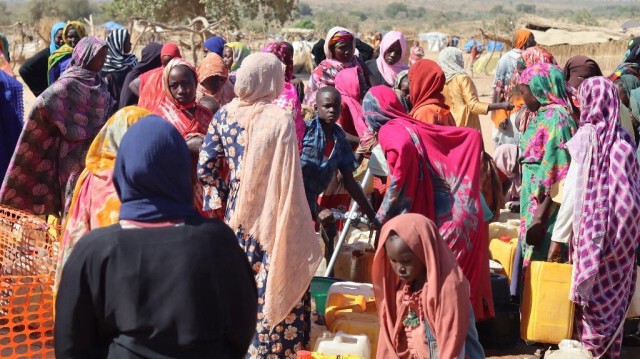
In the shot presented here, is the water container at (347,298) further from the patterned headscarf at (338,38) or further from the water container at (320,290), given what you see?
the patterned headscarf at (338,38)

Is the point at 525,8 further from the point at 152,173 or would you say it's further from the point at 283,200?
the point at 152,173

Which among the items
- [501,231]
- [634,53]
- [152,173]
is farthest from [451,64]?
[152,173]

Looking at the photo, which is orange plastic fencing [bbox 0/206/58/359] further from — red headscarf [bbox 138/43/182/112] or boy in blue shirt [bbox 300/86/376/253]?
boy in blue shirt [bbox 300/86/376/253]

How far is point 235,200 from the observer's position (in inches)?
185

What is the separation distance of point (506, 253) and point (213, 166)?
2591 mm

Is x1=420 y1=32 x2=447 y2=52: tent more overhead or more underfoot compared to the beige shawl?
more overhead

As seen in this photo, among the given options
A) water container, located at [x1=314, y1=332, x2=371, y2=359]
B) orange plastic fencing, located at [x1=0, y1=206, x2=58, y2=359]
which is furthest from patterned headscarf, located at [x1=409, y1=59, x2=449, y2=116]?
orange plastic fencing, located at [x1=0, y1=206, x2=58, y2=359]

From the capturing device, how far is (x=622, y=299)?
5.46 meters

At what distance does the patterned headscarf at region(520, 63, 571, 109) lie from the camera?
5727 mm

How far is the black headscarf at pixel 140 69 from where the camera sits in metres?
8.25

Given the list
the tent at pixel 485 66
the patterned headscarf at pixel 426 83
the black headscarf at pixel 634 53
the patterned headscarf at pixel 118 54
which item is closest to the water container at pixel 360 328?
the patterned headscarf at pixel 426 83

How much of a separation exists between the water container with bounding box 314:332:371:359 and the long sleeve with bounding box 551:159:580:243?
55.7 inches

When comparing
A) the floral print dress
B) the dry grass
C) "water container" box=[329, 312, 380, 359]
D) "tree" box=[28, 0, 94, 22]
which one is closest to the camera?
the floral print dress

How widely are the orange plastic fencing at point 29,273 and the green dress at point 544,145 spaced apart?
303cm
